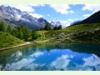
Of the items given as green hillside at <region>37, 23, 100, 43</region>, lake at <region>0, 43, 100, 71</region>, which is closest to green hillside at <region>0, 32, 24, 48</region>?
lake at <region>0, 43, 100, 71</region>

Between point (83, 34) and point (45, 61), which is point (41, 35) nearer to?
point (83, 34)

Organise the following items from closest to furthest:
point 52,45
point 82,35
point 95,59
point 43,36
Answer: point 95,59 → point 52,45 → point 43,36 → point 82,35

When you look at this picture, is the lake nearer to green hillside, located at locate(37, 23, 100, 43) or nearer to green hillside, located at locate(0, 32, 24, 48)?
green hillside, located at locate(0, 32, 24, 48)

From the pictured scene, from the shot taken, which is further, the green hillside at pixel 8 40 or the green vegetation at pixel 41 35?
the green vegetation at pixel 41 35

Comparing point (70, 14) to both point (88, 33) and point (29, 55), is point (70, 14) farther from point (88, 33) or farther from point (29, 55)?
point (88, 33)

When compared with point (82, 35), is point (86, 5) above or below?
above

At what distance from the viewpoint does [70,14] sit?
94.1 feet

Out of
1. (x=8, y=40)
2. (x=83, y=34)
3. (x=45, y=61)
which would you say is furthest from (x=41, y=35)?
(x=45, y=61)

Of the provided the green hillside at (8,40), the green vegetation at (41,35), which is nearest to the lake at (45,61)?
the green hillside at (8,40)

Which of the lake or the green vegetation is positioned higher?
the green vegetation

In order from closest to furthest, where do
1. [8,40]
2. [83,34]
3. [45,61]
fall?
[45,61]
[8,40]
[83,34]

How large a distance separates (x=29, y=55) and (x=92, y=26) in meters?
24.3

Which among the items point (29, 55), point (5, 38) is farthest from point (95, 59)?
point (5, 38)

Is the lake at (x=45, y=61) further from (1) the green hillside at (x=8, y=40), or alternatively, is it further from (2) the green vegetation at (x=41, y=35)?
(2) the green vegetation at (x=41, y=35)
